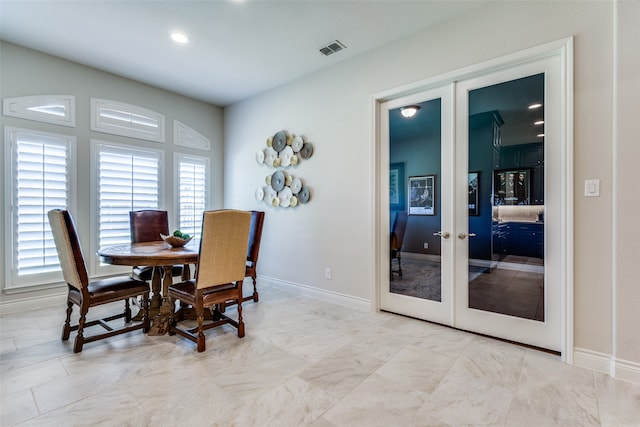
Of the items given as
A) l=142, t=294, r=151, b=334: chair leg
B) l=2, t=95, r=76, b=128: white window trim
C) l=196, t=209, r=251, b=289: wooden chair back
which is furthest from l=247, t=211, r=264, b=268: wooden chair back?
l=2, t=95, r=76, b=128: white window trim

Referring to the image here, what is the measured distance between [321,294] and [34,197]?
3.56m

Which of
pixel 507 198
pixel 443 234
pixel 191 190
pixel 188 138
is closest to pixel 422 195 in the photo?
pixel 443 234

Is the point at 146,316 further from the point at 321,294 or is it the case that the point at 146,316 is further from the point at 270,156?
the point at 270,156

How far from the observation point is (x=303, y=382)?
1.99 m

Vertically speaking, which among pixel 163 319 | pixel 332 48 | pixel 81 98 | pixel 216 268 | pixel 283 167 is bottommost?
pixel 163 319

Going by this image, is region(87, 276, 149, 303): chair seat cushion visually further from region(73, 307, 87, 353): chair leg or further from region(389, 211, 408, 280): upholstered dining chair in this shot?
region(389, 211, 408, 280): upholstered dining chair

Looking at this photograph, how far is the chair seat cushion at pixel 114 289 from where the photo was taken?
8.00 feet

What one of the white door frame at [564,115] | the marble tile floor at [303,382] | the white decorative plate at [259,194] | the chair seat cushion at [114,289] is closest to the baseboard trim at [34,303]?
the marble tile floor at [303,382]

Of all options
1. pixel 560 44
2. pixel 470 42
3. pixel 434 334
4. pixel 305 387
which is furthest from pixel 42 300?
pixel 560 44

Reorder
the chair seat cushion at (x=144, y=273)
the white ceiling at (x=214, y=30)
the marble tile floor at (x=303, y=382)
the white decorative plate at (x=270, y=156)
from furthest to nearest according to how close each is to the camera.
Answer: the white decorative plate at (x=270, y=156) → the chair seat cushion at (x=144, y=273) → the white ceiling at (x=214, y=30) → the marble tile floor at (x=303, y=382)

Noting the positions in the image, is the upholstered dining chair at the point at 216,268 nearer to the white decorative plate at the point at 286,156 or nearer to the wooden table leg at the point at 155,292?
the wooden table leg at the point at 155,292

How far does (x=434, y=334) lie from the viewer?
2732 millimetres

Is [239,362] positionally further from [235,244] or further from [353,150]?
[353,150]

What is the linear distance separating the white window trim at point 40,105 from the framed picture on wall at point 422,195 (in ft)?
13.8
